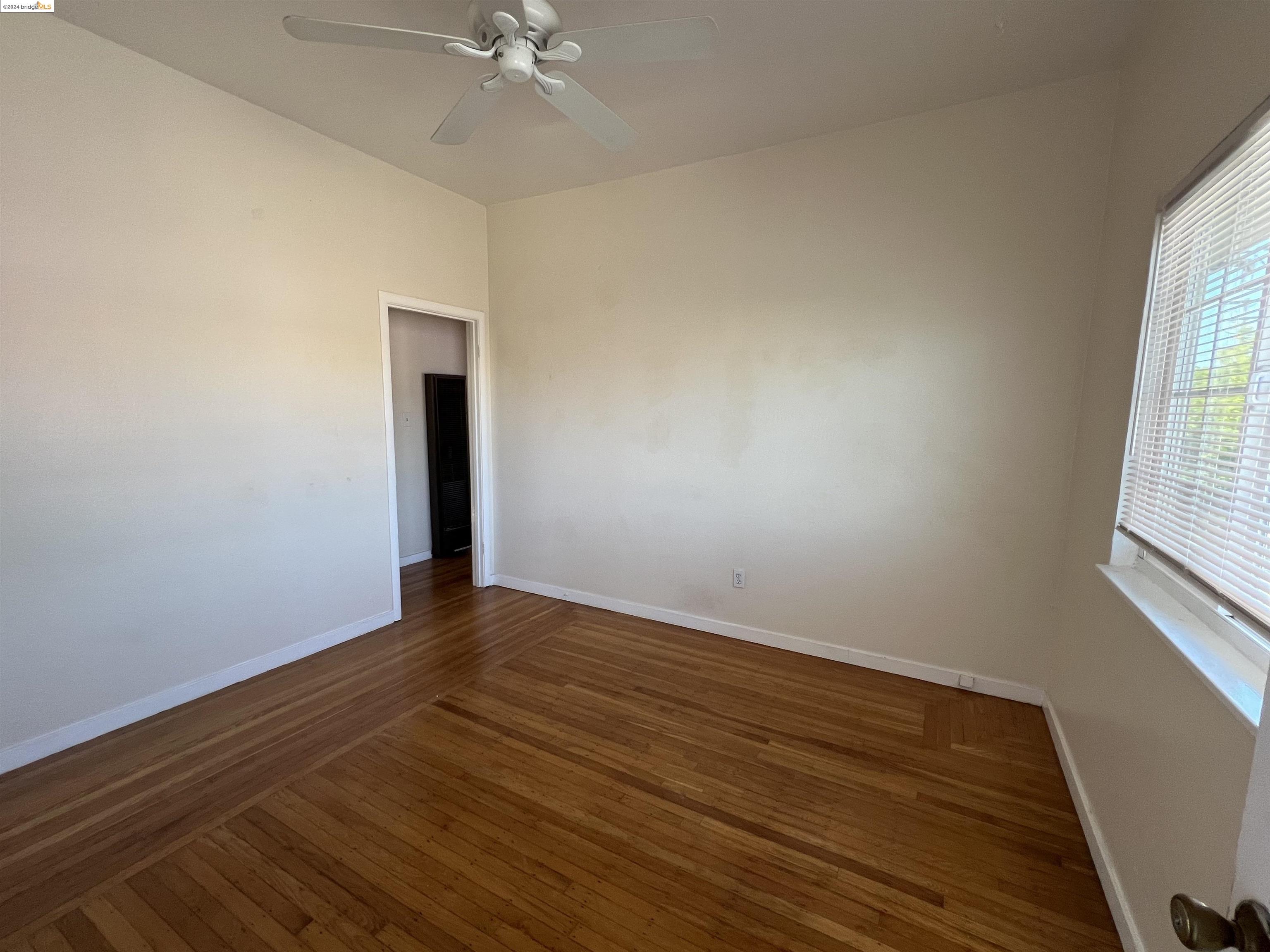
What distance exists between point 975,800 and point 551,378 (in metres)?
3.33

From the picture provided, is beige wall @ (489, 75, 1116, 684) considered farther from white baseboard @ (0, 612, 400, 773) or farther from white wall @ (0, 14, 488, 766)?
white baseboard @ (0, 612, 400, 773)

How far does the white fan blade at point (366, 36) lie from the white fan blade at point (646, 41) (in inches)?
13.7

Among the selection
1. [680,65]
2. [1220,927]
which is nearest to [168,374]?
[680,65]

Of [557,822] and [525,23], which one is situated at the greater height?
[525,23]

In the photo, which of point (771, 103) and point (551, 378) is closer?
point (771, 103)

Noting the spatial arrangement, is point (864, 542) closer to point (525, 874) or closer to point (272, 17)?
point (525, 874)

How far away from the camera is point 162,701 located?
8.38ft

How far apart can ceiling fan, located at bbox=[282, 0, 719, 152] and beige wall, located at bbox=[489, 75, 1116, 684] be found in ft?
4.88

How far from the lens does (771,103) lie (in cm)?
254

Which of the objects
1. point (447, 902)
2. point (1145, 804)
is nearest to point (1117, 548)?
point (1145, 804)

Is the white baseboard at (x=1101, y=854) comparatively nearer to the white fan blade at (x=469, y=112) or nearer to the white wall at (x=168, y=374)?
the white fan blade at (x=469, y=112)

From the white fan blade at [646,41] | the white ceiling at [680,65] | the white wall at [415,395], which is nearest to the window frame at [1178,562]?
the white ceiling at [680,65]

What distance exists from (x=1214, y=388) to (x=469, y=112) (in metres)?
2.50

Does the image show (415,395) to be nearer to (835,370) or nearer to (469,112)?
(469,112)
